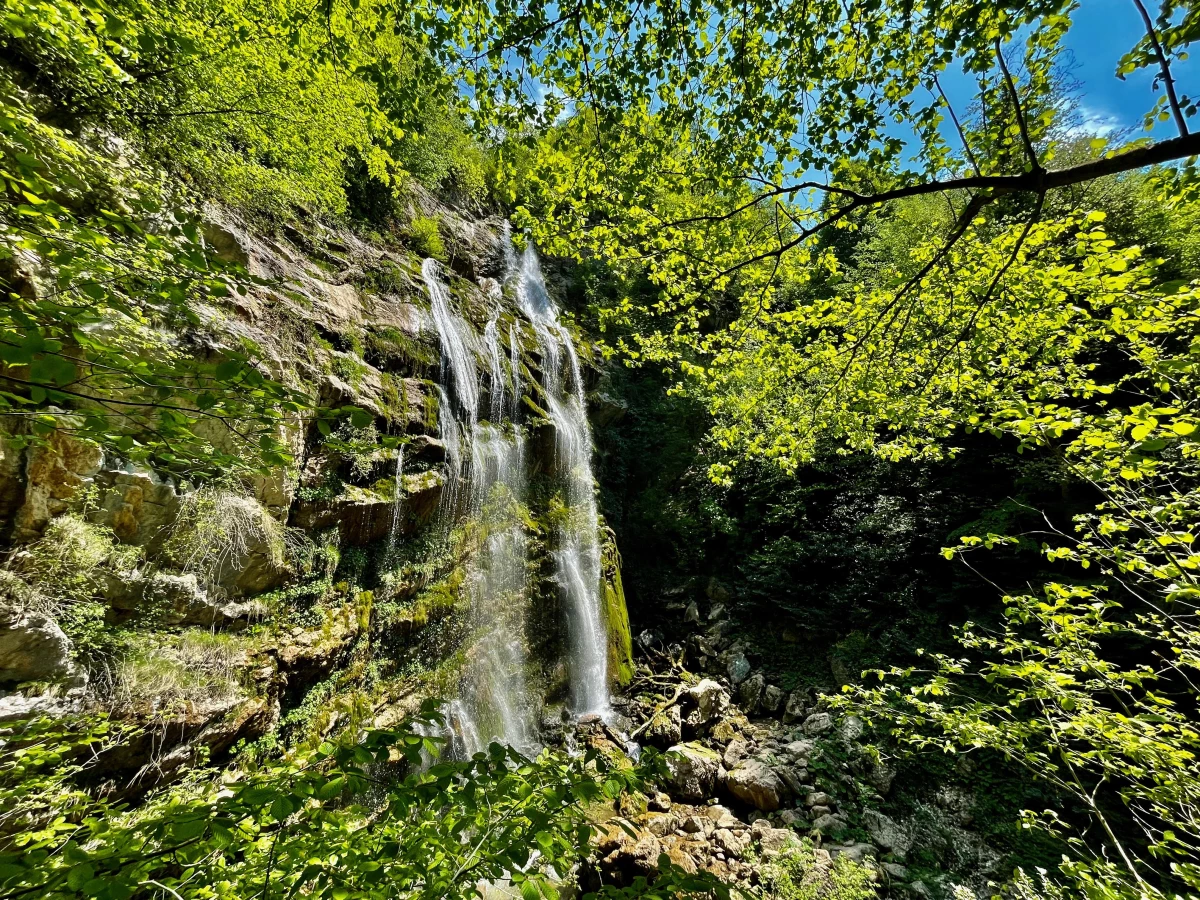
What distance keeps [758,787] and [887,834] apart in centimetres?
138

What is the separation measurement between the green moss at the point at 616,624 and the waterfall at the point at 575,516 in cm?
15

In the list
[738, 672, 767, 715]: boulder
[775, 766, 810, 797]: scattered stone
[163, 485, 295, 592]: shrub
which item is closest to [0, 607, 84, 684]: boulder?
[163, 485, 295, 592]: shrub

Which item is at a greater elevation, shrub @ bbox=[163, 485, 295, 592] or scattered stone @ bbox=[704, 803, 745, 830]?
shrub @ bbox=[163, 485, 295, 592]

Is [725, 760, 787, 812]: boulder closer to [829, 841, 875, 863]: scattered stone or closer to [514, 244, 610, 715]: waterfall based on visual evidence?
[829, 841, 875, 863]: scattered stone

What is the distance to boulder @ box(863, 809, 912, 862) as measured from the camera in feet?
16.1

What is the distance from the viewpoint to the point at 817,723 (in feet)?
21.7

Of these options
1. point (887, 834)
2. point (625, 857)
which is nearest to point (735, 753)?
point (887, 834)

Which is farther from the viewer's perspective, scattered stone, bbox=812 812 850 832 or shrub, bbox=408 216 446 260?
shrub, bbox=408 216 446 260

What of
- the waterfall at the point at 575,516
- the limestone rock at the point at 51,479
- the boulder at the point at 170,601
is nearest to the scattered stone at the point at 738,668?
the waterfall at the point at 575,516

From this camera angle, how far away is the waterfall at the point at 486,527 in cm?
666

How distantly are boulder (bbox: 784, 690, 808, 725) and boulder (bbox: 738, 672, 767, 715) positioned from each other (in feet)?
1.48

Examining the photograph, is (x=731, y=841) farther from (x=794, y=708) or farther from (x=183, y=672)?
(x=183, y=672)

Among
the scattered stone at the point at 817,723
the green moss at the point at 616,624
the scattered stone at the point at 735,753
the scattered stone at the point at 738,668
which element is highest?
the green moss at the point at 616,624

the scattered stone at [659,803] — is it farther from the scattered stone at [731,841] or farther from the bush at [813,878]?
the bush at [813,878]
